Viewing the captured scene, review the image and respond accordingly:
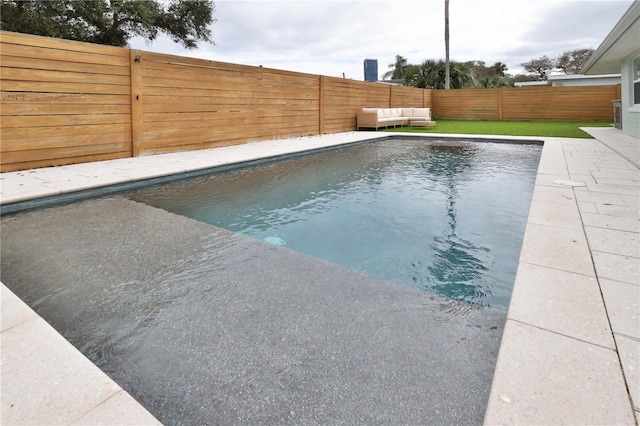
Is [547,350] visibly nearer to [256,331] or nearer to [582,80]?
[256,331]

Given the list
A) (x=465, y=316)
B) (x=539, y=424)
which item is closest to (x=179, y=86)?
(x=465, y=316)

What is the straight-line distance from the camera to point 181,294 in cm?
186

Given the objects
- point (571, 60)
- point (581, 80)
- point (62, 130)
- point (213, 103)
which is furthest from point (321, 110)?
point (571, 60)

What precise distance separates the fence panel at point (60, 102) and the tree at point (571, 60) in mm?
37327

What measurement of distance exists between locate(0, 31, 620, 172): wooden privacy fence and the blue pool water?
1951mm

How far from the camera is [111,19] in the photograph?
12.7 m

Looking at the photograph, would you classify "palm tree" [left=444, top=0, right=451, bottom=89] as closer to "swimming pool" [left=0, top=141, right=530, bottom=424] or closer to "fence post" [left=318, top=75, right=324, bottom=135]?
"fence post" [left=318, top=75, right=324, bottom=135]

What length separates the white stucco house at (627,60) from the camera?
6.12 meters

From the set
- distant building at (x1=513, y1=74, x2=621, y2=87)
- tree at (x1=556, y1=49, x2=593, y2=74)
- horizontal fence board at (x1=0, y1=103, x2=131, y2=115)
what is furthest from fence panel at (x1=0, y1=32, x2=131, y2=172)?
tree at (x1=556, y1=49, x2=593, y2=74)

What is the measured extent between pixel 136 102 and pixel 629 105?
10.5m

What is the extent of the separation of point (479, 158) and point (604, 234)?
445cm

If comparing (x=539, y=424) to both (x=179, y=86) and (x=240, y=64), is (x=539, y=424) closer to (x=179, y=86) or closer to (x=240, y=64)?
(x=179, y=86)

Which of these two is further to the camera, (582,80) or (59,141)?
(582,80)

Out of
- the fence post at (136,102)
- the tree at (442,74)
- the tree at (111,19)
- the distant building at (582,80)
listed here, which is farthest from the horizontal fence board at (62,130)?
the distant building at (582,80)
